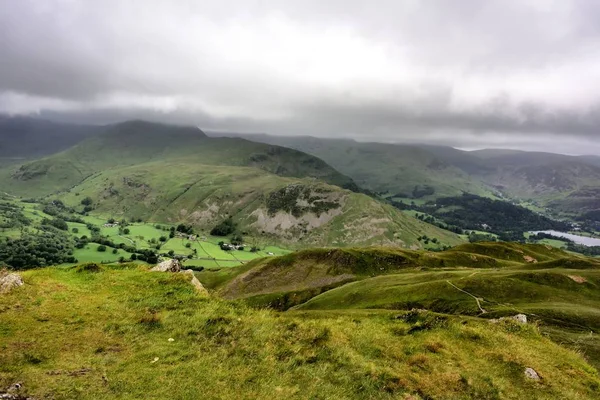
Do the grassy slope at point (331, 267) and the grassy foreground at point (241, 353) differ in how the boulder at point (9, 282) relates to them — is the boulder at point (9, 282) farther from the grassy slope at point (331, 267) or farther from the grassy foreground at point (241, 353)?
the grassy slope at point (331, 267)

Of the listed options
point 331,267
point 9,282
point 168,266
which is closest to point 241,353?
point 168,266

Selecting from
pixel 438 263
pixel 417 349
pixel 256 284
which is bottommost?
pixel 256 284

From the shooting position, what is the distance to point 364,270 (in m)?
147

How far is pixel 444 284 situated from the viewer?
8456cm

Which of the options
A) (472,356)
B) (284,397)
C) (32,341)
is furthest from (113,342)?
(472,356)

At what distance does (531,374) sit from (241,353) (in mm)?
19007

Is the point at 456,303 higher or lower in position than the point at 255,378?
lower

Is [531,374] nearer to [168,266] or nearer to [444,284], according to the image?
[168,266]

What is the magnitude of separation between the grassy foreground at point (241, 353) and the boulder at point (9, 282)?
0.75 m

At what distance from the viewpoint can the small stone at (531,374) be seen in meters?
22.8

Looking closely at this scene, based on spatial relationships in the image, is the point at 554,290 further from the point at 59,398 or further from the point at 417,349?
the point at 59,398

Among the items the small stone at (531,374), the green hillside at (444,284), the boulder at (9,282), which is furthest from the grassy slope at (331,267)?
the small stone at (531,374)

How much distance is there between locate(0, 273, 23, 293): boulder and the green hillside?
65.5 feet

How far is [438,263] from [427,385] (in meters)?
133
